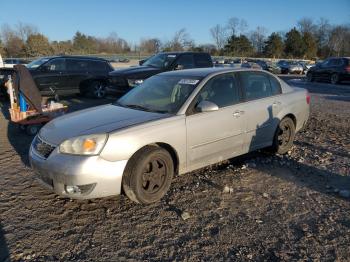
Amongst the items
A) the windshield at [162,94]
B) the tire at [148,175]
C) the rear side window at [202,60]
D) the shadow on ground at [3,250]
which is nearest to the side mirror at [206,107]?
the windshield at [162,94]

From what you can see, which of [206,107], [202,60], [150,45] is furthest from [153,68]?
[150,45]

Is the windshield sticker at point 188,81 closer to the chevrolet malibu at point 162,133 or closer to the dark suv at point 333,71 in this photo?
the chevrolet malibu at point 162,133

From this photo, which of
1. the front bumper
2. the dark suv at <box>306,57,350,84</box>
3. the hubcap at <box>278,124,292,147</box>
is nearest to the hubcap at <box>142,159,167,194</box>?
the front bumper

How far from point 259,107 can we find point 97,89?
962 centimetres

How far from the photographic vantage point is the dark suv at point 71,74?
13.1 m

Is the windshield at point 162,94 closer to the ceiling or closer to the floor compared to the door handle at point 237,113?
closer to the ceiling

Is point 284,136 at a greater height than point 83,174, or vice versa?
point 83,174

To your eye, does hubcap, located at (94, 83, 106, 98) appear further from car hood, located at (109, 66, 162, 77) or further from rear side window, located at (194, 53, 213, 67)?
rear side window, located at (194, 53, 213, 67)

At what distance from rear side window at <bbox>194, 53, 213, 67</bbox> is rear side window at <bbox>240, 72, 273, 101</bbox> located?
720cm

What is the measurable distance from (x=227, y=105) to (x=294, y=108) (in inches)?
70.1

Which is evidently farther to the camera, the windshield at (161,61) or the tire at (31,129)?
the windshield at (161,61)

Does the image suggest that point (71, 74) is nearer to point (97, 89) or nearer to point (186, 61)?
point (97, 89)

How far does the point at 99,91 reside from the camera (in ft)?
46.7

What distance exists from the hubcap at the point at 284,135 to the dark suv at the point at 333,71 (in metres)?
17.4
